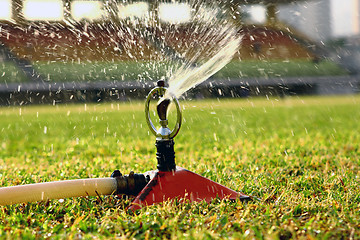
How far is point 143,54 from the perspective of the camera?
44.0 feet

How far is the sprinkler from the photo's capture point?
1451mm

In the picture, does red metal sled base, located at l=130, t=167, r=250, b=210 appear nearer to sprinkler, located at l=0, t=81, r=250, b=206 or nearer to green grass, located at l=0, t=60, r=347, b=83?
sprinkler, located at l=0, t=81, r=250, b=206

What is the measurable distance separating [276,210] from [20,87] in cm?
1186

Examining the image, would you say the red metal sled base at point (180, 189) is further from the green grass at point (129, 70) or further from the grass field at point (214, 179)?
the green grass at point (129, 70)

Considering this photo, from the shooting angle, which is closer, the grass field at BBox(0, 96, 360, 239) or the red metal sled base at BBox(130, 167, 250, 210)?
the grass field at BBox(0, 96, 360, 239)

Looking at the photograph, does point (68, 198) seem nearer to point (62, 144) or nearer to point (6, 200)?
point (6, 200)

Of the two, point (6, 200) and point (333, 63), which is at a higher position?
point (333, 63)

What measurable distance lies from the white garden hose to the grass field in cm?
4

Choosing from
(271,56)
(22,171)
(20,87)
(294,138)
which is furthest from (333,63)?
(22,171)

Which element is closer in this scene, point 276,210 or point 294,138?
point 276,210

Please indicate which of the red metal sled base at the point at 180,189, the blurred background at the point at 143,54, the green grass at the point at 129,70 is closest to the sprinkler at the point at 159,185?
the red metal sled base at the point at 180,189

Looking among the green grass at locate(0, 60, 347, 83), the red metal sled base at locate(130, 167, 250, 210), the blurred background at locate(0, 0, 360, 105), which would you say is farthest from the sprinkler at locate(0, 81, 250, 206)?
the green grass at locate(0, 60, 347, 83)

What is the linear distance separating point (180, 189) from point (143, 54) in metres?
12.1

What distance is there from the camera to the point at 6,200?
4.63ft
